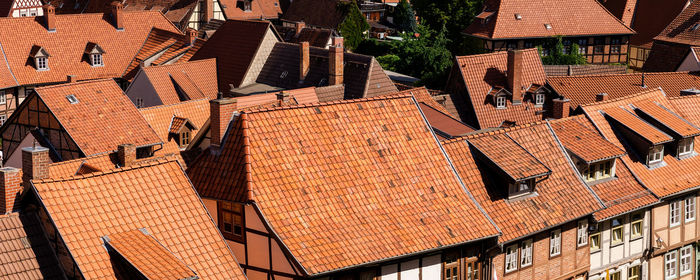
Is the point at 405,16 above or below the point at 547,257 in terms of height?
above

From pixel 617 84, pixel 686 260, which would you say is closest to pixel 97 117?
pixel 686 260

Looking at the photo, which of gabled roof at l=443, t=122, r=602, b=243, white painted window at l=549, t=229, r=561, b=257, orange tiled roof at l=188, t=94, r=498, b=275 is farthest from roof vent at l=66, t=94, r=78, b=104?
white painted window at l=549, t=229, r=561, b=257

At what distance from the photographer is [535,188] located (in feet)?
112

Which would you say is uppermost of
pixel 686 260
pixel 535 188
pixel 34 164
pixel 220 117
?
pixel 220 117

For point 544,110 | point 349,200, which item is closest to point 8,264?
point 349,200

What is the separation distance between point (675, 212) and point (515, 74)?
16741 millimetres

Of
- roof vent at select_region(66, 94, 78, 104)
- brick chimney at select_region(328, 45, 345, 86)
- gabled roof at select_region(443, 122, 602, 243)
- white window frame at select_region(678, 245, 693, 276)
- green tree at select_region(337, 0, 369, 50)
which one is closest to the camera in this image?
gabled roof at select_region(443, 122, 602, 243)

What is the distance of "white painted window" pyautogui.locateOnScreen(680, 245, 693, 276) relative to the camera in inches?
1592

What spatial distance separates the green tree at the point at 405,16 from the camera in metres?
101

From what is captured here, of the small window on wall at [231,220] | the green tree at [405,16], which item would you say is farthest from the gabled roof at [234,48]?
the green tree at [405,16]

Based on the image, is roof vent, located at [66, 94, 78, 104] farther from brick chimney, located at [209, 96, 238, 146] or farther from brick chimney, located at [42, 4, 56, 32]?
brick chimney, located at [42, 4, 56, 32]

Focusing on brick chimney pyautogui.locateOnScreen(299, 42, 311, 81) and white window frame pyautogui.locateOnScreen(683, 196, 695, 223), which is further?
brick chimney pyautogui.locateOnScreen(299, 42, 311, 81)

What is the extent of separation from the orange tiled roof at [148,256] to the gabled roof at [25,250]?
1.54 m

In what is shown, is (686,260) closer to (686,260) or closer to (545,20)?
(686,260)
